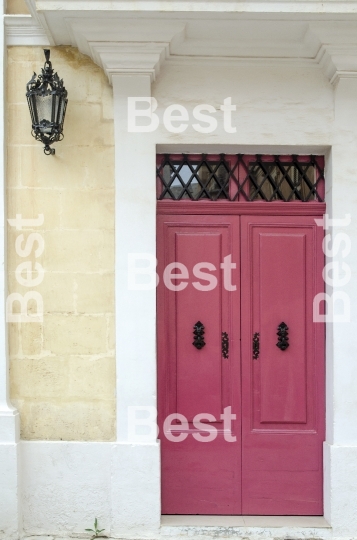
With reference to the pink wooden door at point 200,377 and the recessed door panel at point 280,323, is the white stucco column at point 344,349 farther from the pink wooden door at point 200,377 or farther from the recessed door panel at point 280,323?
the pink wooden door at point 200,377

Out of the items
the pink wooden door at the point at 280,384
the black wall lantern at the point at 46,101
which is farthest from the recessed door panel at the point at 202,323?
the black wall lantern at the point at 46,101

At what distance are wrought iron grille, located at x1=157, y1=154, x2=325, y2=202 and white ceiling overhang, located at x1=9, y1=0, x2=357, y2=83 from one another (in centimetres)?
72

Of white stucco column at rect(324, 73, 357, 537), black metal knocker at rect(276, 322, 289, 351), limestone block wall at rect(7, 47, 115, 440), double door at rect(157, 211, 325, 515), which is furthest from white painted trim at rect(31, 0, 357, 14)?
black metal knocker at rect(276, 322, 289, 351)

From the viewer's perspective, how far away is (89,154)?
4.49m

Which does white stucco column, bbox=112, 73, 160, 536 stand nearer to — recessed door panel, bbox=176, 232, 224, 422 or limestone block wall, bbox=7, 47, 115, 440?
limestone block wall, bbox=7, 47, 115, 440

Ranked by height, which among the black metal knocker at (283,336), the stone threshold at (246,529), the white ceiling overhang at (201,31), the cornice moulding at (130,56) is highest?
the white ceiling overhang at (201,31)

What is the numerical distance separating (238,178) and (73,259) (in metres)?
1.52

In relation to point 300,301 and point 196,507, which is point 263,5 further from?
point 196,507

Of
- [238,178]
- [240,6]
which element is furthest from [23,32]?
[238,178]

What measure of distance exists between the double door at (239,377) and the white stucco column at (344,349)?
0.70 feet

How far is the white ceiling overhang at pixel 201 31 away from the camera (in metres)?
3.97

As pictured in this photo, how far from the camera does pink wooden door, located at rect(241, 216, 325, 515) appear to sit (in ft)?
15.2

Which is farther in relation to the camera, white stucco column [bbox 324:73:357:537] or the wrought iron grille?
the wrought iron grille

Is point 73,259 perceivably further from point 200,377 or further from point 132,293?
point 200,377
